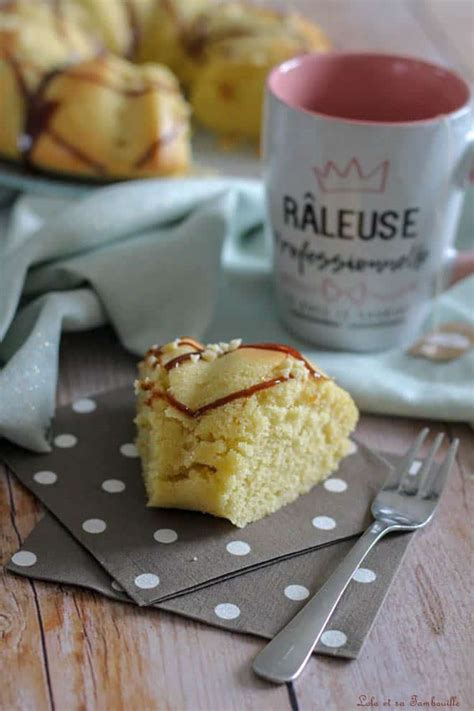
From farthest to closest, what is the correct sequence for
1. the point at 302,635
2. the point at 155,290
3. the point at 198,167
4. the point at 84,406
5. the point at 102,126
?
the point at 198,167
the point at 102,126
the point at 155,290
the point at 84,406
the point at 302,635

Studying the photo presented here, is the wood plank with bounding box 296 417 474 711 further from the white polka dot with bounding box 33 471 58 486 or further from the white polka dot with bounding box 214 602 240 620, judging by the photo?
the white polka dot with bounding box 33 471 58 486

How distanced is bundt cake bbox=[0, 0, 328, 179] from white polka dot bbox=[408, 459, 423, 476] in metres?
0.48

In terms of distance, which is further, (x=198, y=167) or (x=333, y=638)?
(x=198, y=167)

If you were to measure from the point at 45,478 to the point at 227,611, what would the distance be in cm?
19

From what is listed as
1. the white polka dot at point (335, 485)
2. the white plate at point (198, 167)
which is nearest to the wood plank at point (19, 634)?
the white polka dot at point (335, 485)

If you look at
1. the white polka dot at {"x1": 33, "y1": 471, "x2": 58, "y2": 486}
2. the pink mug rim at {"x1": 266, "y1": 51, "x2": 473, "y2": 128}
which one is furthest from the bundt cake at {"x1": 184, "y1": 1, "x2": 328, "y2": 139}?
the white polka dot at {"x1": 33, "y1": 471, "x2": 58, "y2": 486}

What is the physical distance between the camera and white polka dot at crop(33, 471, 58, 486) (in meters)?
0.76

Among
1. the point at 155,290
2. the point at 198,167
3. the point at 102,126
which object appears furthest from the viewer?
the point at 198,167

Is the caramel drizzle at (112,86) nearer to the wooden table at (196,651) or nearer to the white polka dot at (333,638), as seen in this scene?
the wooden table at (196,651)

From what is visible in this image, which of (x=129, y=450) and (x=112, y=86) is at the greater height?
(x=112, y=86)

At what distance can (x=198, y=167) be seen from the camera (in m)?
1.22

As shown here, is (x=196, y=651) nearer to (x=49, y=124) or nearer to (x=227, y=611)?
(x=227, y=611)

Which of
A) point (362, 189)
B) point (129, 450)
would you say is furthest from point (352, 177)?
point (129, 450)

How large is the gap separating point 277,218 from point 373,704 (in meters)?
0.47
